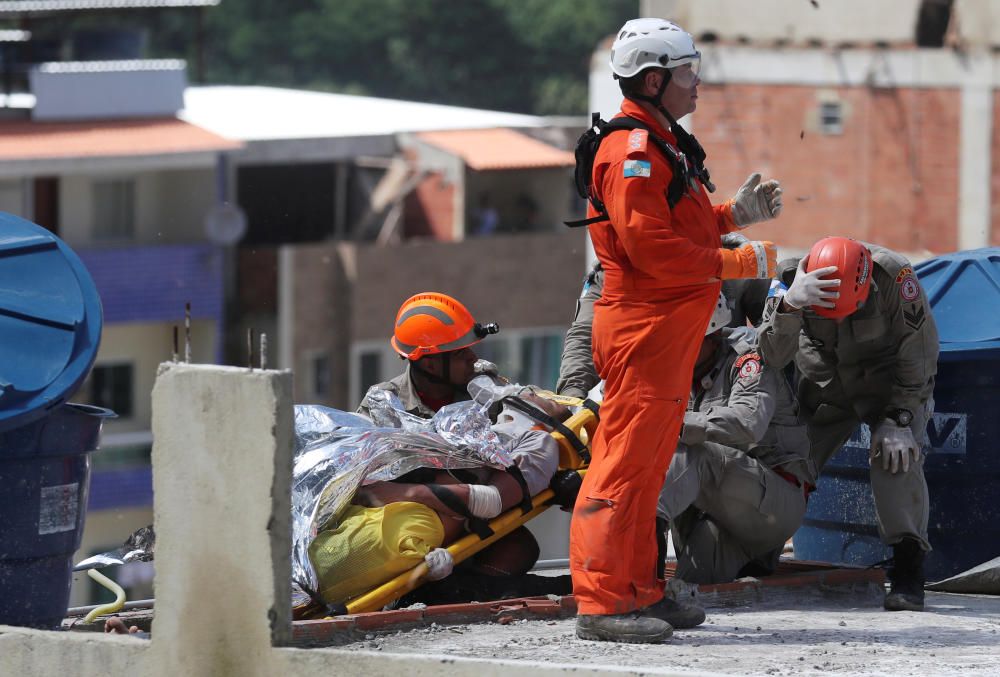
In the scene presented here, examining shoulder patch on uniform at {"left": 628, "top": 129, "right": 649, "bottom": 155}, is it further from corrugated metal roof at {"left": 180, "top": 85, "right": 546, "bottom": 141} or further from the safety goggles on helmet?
corrugated metal roof at {"left": 180, "top": 85, "right": 546, "bottom": 141}

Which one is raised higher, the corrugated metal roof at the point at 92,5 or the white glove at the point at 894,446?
the corrugated metal roof at the point at 92,5

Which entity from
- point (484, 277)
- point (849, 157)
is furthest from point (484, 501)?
point (484, 277)

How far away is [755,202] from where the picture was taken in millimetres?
6379

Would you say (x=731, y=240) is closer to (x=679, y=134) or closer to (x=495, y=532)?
(x=679, y=134)

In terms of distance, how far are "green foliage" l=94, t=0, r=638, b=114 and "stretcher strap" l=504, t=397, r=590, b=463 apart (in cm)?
5259

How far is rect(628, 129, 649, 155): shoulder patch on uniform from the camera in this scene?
596 centimetres

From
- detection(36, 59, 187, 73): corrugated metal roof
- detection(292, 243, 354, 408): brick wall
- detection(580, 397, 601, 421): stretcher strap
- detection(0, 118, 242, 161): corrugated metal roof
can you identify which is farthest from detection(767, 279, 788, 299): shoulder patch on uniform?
detection(36, 59, 187, 73): corrugated metal roof

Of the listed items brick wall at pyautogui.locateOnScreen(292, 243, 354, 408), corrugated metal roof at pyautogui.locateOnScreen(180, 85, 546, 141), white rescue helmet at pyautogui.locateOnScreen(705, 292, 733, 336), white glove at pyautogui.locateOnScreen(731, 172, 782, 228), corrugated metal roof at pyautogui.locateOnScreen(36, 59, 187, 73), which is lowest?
brick wall at pyautogui.locateOnScreen(292, 243, 354, 408)

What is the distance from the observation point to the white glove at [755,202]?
6371 mm

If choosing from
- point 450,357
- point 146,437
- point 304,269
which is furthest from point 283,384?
point 304,269

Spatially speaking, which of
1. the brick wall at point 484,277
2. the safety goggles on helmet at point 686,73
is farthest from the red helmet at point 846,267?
the brick wall at point 484,277

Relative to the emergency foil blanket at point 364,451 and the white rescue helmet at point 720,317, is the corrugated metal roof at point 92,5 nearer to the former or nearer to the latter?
the emergency foil blanket at point 364,451

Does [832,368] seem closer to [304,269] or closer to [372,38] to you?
[304,269]

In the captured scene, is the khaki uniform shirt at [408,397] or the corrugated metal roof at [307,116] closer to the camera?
the khaki uniform shirt at [408,397]
